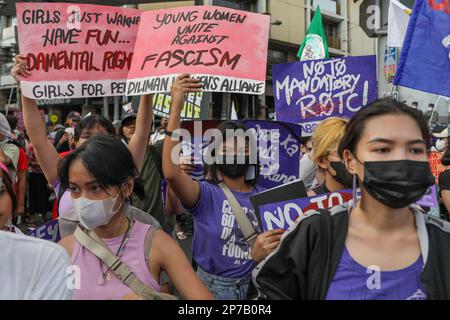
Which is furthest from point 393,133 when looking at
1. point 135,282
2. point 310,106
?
point 310,106

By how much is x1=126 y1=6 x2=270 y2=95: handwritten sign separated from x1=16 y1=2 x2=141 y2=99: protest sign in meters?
0.21

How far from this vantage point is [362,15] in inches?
358

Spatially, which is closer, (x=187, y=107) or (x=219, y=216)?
(x=219, y=216)

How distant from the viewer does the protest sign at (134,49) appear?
3.33 meters

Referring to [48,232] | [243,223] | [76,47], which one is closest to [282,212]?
[243,223]

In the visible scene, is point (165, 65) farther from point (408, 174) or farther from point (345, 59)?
point (408, 174)

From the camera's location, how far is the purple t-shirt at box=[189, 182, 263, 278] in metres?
2.65

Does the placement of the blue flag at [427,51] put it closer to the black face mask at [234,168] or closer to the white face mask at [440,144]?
the black face mask at [234,168]

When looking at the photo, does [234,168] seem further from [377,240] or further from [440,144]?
[440,144]

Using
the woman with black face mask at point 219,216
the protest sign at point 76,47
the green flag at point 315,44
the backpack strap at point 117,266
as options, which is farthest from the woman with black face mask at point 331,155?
the green flag at point 315,44

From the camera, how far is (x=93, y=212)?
206cm

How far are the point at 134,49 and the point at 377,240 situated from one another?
2.56m

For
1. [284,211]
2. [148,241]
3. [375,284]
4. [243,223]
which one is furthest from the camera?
[243,223]

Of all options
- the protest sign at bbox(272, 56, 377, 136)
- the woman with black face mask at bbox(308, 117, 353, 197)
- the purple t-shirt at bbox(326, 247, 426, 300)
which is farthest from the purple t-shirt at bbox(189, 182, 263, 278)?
the protest sign at bbox(272, 56, 377, 136)
